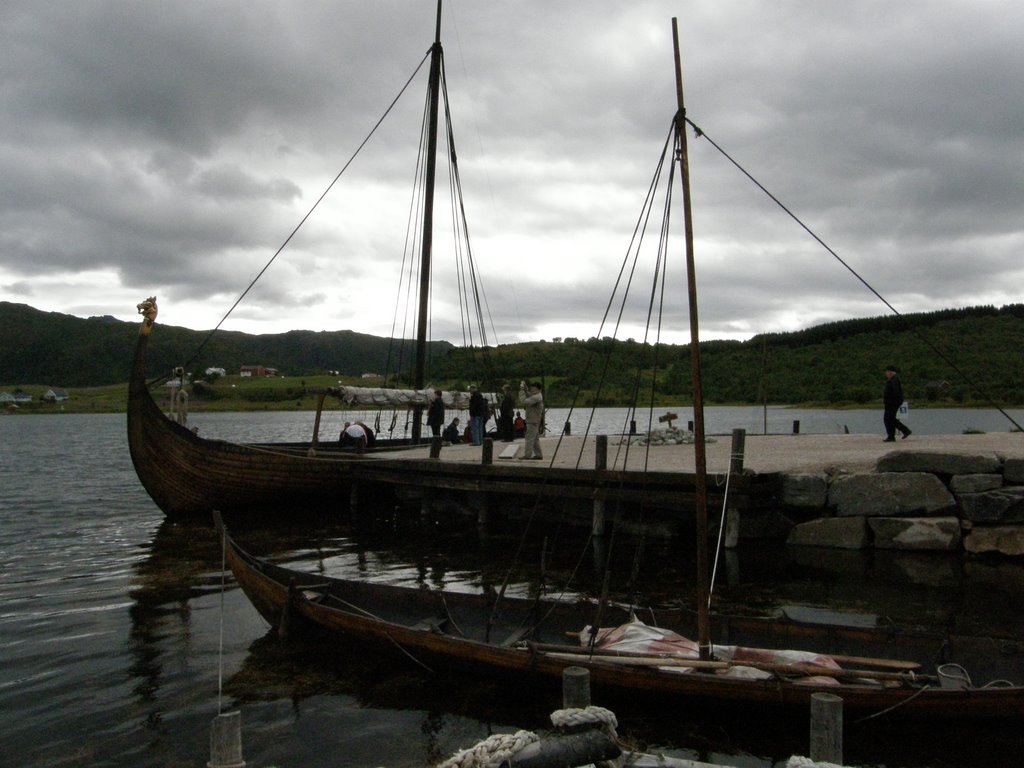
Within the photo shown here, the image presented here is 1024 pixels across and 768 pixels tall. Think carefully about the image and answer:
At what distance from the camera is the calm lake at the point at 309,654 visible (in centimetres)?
716

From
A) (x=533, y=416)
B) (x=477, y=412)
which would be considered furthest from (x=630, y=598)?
(x=477, y=412)

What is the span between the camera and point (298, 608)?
9.73 meters

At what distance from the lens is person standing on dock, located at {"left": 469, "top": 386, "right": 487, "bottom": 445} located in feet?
89.2

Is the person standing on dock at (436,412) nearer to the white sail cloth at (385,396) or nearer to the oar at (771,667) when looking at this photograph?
the white sail cloth at (385,396)

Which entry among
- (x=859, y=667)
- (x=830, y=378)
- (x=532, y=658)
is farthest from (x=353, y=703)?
(x=830, y=378)

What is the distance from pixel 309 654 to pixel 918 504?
1179cm

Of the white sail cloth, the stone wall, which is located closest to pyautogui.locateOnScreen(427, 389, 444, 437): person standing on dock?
the white sail cloth

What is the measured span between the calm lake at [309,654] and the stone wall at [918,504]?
42 cm

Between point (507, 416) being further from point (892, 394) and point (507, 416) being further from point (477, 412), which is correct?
point (892, 394)

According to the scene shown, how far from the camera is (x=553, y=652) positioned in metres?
8.00

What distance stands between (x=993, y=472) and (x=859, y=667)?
29.1ft

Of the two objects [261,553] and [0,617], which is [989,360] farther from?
[0,617]

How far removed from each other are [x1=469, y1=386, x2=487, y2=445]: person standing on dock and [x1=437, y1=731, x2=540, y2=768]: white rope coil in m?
21.2

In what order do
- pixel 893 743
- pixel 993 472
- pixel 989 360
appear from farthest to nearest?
pixel 989 360 < pixel 993 472 < pixel 893 743
